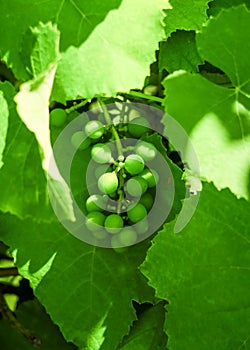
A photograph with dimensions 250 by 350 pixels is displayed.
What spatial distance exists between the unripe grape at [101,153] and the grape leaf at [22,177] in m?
0.14

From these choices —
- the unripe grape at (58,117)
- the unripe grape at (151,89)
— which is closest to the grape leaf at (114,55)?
the unripe grape at (58,117)

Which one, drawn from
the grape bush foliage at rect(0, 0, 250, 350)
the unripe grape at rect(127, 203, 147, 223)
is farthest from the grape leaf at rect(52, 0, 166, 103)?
the unripe grape at rect(127, 203, 147, 223)

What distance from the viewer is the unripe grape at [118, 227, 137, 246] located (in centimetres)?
124

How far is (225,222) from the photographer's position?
1.27 m

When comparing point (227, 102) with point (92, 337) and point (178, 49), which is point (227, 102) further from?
point (92, 337)

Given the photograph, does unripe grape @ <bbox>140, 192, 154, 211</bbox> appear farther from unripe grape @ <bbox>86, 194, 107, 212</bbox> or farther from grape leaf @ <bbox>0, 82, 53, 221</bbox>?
grape leaf @ <bbox>0, 82, 53, 221</bbox>

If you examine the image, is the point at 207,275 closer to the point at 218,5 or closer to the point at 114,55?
the point at 114,55

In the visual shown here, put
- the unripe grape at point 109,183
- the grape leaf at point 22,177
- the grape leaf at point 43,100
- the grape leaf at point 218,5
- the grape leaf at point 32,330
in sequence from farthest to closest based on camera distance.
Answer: the grape leaf at point 32,330, the grape leaf at point 218,5, the unripe grape at point 109,183, the grape leaf at point 22,177, the grape leaf at point 43,100

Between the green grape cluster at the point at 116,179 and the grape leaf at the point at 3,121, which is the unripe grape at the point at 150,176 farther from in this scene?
the grape leaf at the point at 3,121

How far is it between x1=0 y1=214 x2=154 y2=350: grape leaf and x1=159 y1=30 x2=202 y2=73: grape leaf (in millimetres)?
365

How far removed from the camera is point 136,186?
1214mm

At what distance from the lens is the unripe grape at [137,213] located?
1.22 meters

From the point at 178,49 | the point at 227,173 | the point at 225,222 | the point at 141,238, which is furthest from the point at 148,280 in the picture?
the point at 178,49

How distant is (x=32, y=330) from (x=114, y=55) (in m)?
0.93
